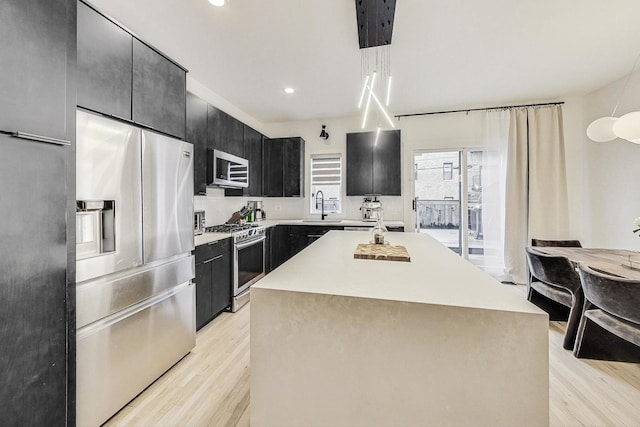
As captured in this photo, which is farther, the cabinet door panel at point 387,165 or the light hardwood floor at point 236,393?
the cabinet door panel at point 387,165

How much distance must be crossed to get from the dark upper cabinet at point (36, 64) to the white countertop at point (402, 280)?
120 centimetres

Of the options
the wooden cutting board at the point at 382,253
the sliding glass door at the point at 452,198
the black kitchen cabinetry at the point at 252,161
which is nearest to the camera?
the wooden cutting board at the point at 382,253

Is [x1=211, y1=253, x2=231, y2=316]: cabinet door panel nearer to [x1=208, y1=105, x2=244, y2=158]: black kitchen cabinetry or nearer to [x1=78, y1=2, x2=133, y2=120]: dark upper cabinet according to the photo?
[x1=208, y1=105, x2=244, y2=158]: black kitchen cabinetry

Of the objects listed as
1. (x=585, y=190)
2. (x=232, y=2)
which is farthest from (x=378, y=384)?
(x=585, y=190)

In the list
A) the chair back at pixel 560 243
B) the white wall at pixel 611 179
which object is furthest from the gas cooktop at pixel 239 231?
the white wall at pixel 611 179

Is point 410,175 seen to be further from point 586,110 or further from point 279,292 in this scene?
point 279,292

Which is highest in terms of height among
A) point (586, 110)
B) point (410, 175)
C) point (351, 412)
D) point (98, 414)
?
point (586, 110)

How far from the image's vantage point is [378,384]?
3.14 feet

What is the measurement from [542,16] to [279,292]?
9.72 feet

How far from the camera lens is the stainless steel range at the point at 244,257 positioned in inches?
118

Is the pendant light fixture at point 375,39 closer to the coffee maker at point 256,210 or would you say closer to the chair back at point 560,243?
the chair back at point 560,243

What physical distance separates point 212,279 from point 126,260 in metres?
1.09

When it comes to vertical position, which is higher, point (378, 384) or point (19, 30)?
point (19, 30)

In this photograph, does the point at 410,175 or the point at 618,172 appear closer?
the point at 618,172
